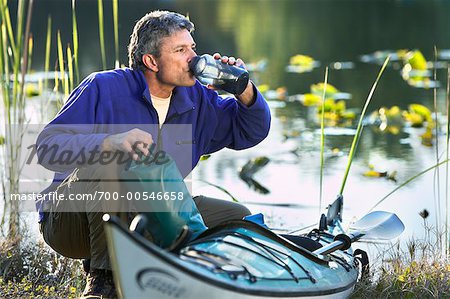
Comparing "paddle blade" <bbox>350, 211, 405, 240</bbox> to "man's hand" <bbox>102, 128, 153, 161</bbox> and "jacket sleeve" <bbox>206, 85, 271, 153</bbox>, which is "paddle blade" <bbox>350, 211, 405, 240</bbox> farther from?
"man's hand" <bbox>102, 128, 153, 161</bbox>

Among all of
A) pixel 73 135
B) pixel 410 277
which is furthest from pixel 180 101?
pixel 410 277

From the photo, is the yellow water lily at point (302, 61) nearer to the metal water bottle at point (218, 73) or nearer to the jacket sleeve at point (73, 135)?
the metal water bottle at point (218, 73)

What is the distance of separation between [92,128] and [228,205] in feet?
1.95

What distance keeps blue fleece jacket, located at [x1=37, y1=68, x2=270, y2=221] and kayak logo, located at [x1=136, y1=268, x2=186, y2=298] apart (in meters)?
0.51

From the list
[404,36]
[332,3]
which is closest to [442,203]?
[404,36]

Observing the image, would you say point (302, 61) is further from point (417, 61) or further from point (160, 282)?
point (160, 282)

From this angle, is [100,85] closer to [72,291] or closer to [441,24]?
[72,291]

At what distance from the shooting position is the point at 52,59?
939 centimetres

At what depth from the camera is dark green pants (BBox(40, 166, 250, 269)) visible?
2693mm

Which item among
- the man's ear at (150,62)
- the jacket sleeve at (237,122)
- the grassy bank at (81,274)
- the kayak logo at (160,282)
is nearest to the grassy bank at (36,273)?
the grassy bank at (81,274)

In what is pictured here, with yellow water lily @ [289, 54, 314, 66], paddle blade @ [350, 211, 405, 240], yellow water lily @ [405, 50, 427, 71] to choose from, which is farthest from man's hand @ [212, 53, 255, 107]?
yellow water lily @ [289, 54, 314, 66]

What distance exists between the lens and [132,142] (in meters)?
2.56

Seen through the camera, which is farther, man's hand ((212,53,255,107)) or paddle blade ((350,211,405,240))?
paddle blade ((350,211,405,240))

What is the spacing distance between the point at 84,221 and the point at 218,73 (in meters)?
0.60
